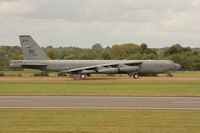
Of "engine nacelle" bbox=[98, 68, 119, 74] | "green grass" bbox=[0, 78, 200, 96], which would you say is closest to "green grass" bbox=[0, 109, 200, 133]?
"green grass" bbox=[0, 78, 200, 96]

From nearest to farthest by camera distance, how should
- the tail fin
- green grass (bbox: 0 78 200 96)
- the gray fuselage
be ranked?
green grass (bbox: 0 78 200 96), the tail fin, the gray fuselage

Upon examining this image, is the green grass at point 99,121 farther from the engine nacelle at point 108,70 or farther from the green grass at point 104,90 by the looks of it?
the engine nacelle at point 108,70

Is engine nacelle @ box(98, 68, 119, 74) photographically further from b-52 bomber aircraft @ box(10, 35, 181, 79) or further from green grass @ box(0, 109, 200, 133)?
green grass @ box(0, 109, 200, 133)

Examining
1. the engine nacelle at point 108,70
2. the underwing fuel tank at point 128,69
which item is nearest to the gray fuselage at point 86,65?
the underwing fuel tank at point 128,69

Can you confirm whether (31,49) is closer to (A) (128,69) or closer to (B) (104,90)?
(A) (128,69)

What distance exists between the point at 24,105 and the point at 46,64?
167ft

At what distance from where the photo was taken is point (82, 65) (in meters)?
74.9

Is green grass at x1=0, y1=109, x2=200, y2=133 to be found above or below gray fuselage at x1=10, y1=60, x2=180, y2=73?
below

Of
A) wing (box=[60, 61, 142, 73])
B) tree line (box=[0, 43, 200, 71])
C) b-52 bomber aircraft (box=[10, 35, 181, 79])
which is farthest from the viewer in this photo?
tree line (box=[0, 43, 200, 71])

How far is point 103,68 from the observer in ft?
241

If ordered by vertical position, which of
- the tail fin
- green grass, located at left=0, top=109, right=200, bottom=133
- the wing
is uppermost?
the tail fin

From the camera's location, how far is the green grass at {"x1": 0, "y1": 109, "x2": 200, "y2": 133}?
603 inches

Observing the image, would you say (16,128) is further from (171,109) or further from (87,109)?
(171,109)

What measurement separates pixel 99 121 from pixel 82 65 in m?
57.6
